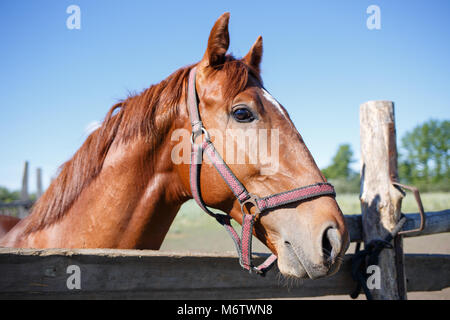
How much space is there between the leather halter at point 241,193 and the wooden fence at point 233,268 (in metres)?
0.27

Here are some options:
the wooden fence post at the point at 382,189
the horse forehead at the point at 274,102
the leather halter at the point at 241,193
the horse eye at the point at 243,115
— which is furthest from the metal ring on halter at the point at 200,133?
the wooden fence post at the point at 382,189

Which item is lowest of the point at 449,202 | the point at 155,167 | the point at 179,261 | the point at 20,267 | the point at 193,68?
the point at 449,202

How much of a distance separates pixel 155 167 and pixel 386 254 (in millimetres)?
2191

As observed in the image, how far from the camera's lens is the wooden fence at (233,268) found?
149 cm

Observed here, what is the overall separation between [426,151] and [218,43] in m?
74.9

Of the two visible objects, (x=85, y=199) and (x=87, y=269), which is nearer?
(x=87, y=269)

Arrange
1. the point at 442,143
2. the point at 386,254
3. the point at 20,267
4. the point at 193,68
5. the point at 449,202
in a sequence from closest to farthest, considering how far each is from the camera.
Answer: the point at 20,267 → the point at 193,68 → the point at 386,254 → the point at 449,202 → the point at 442,143

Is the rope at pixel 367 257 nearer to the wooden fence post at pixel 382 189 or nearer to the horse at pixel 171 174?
the wooden fence post at pixel 382 189

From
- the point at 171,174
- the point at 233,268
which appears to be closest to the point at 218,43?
the point at 171,174

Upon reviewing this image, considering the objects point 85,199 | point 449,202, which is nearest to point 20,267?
point 85,199

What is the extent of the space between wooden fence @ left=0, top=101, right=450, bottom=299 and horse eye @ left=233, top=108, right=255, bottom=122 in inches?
38.1

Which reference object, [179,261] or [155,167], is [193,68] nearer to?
[155,167]

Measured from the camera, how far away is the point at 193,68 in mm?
2125

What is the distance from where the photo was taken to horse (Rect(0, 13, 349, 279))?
168cm
